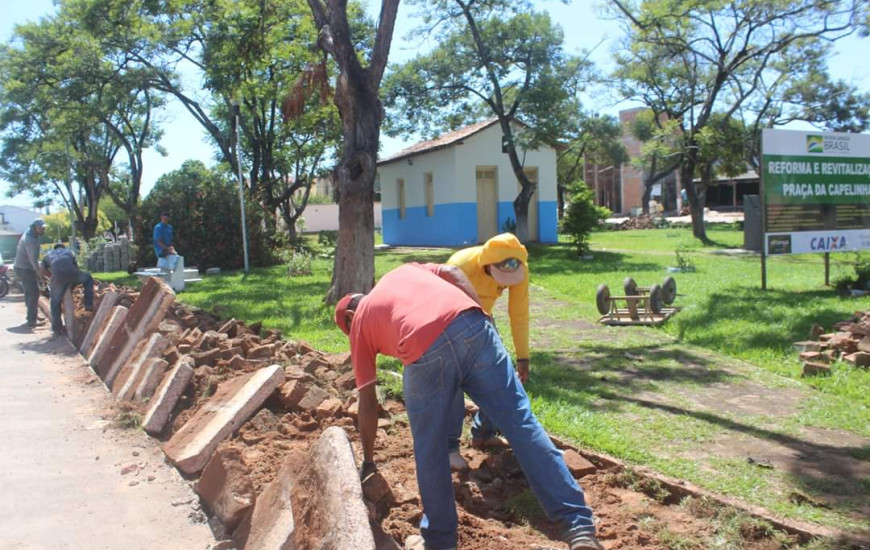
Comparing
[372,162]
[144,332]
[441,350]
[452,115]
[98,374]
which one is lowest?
[98,374]

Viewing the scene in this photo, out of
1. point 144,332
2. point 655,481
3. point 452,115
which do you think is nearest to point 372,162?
point 144,332

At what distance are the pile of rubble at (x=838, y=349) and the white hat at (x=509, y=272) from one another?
3.96 metres

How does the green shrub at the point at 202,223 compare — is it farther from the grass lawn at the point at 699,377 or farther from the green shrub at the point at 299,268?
the grass lawn at the point at 699,377

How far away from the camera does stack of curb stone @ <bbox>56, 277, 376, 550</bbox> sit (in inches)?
136

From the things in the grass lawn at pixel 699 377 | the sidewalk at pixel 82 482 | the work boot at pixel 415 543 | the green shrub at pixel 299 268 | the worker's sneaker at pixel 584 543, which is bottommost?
the sidewalk at pixel 82 482

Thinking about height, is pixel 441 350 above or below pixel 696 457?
above

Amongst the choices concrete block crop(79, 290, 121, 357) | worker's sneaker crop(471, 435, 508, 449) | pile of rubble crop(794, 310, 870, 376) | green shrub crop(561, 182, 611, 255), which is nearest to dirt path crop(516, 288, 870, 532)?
pile of rubble crop(794, 310, 870, 376)

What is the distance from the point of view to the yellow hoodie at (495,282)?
4.33 meters

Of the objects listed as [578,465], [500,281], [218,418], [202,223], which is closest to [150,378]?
[218,418]

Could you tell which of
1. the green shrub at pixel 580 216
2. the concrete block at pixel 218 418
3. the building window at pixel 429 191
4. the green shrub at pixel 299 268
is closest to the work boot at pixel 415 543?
the concrete block at pixel 218 418

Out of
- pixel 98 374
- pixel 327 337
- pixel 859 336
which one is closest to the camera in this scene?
pixel 859 336

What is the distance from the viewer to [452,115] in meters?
23.0

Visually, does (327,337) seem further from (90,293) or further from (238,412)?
(90,293)

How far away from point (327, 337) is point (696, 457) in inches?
216
